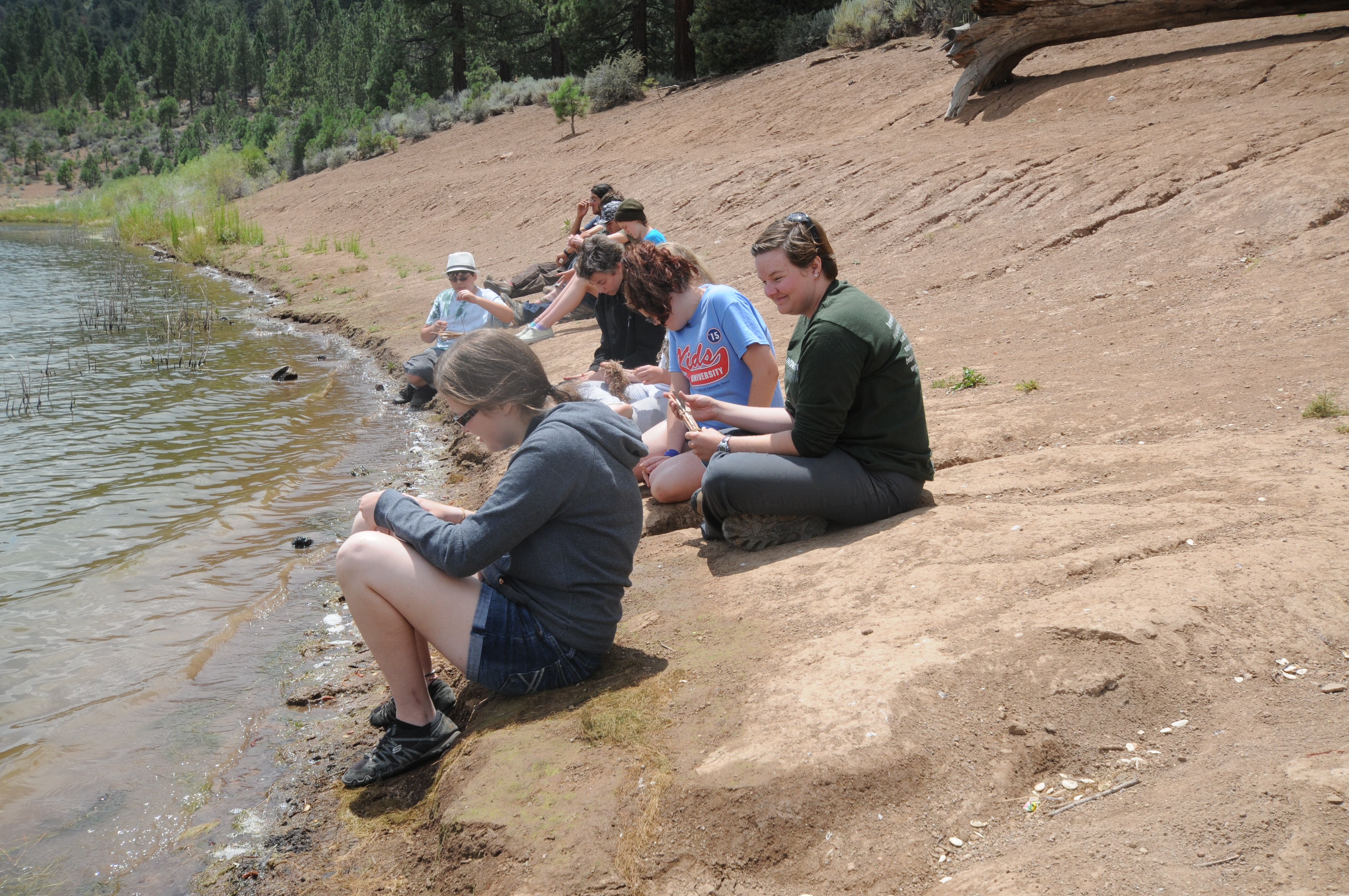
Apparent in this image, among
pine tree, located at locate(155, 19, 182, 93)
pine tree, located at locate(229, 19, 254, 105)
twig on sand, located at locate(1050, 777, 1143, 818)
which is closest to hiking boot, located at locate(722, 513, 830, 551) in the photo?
twig on sand, located at locate(1050, 777, 1143, 818)

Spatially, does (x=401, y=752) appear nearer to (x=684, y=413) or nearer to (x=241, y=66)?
(x=684, y=413)

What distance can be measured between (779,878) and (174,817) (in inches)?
87.4

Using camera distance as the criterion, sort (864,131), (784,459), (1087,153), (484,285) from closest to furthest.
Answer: (784,459)
(1087,153)
(484,285)
(864,131)

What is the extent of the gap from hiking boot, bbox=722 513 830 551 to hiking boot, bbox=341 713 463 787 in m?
→ 1.59

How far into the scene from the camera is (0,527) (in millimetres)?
6504

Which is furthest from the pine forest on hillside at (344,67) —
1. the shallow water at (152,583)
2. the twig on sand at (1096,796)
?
the twig on sand at (1096,796)

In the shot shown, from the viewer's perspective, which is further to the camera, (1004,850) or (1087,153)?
(1087,153)

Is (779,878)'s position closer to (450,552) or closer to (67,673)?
(450,552)

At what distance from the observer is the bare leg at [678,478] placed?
5.13 meters

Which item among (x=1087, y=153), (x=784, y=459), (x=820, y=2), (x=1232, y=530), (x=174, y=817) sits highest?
(x=820, y=2)

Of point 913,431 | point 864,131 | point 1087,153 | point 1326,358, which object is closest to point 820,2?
point 864,131

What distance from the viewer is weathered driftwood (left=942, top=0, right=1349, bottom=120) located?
38.2ft

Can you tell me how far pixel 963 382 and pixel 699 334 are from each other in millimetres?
2397

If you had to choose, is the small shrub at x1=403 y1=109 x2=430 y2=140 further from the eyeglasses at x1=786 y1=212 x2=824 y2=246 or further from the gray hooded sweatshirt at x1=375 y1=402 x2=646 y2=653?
the gray hooded sweatshirt at x1=375 y1=402 x2=646 y2=653
